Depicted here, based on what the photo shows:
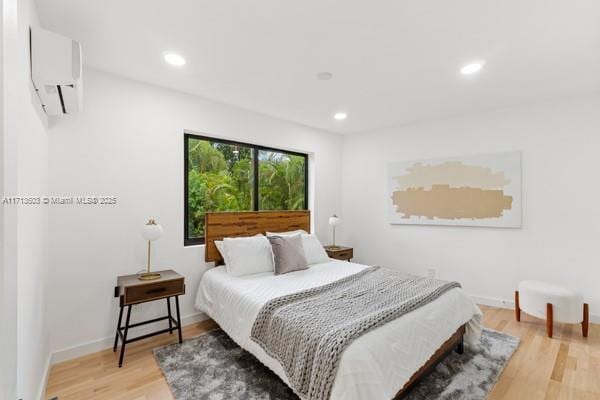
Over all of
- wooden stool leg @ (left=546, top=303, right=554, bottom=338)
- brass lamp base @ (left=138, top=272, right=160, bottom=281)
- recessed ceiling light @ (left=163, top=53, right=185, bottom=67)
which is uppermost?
recessed ceiling light @ (left=163, top=53, right=185, bottom=67)

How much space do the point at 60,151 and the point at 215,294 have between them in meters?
1.77

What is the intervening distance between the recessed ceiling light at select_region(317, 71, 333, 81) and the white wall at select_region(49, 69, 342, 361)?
1.31 meters

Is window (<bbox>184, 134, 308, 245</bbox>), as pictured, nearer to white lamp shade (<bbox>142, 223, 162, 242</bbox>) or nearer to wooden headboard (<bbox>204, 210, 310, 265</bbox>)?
wooden headboard (<bbox>204, 210, 310, 265</bbox>)

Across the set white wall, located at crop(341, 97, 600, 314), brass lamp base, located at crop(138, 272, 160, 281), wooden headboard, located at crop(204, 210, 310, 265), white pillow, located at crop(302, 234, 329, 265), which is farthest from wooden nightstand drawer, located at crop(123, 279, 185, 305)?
white wall, located at crop(341, 97, 600, 314)

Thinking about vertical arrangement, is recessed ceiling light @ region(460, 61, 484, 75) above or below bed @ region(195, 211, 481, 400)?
above

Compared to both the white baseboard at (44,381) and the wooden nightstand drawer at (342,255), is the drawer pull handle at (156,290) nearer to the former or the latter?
the white baseboard at (44,381)

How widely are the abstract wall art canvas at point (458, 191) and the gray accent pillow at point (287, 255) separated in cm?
184

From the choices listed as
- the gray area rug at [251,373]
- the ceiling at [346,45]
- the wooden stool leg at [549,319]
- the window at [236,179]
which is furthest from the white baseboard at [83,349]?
the wooden stool leg at [549,319]

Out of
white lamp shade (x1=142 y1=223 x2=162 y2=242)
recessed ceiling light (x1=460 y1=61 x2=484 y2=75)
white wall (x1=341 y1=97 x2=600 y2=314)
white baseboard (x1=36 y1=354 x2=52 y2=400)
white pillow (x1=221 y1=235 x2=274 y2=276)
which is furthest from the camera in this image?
white wall (x1=341 y1=97 x2=600 y2=314)

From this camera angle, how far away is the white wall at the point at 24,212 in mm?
961

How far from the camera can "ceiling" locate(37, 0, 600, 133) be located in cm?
174

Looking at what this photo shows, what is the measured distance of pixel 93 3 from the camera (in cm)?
171

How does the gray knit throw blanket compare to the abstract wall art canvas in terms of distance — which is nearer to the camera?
the gray knit throw blanket

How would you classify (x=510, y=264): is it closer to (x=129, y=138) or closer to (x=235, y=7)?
(x=235, y=7)
